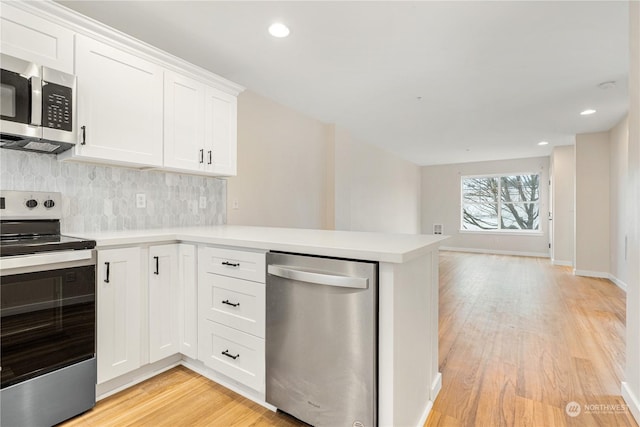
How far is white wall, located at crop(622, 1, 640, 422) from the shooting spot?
165 centimetres

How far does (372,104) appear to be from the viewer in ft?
12.9

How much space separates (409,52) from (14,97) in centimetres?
266

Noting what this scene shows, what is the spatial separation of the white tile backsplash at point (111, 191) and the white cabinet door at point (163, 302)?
58 centimetres

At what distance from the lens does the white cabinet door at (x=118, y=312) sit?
1.70m

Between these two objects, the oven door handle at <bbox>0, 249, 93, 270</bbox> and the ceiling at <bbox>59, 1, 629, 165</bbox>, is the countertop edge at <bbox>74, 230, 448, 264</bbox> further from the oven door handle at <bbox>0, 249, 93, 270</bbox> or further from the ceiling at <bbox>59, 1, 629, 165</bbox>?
the ceiling at <bbox>59, 1, 629, 165</bbox>

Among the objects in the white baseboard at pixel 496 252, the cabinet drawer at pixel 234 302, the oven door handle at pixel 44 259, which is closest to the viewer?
the oven door handle at pixel 44 259

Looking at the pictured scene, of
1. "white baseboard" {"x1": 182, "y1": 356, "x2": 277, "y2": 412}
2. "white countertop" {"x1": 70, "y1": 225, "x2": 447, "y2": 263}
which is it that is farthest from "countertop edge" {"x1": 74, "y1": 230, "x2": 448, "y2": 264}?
"white baseboard" {"x1": 182, "y1": 356, "x2": 277, "y2": 412}

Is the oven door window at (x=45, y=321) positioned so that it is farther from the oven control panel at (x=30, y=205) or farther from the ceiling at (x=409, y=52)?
the ceiling at (x=409, y=52)

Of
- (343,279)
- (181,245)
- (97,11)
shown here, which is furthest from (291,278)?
(97,11)

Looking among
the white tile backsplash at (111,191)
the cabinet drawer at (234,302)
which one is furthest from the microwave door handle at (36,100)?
the cabinet drawer at (234,302)

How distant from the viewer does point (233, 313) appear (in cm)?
177

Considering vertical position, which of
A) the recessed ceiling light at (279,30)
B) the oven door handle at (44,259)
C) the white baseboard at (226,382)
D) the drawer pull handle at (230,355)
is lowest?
the white baseboard at (226,382)

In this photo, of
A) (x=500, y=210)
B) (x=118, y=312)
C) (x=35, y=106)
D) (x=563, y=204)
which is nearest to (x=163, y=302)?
(x=118, y=312)

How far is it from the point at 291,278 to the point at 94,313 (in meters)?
1.11
